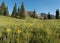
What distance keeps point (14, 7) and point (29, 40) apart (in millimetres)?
92924

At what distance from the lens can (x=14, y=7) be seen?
319 feet

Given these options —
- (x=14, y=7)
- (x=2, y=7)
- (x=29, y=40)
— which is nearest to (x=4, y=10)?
(x=2, y=7)

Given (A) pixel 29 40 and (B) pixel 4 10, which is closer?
(A) pixel 29 40

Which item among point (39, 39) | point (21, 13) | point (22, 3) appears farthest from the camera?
point (22, 3)

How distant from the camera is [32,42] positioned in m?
5.23

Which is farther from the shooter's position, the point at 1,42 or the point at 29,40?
the point at 29,40

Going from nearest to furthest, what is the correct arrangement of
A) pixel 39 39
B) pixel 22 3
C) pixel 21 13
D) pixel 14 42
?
pixel 14 42 → pixel 39 39 → pixel 21 13 → pixel 22 3

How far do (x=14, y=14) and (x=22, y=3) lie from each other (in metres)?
8.84

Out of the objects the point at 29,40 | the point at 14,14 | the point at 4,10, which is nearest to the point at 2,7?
the point at 4,10

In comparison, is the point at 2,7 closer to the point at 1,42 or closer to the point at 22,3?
the point at 22,3

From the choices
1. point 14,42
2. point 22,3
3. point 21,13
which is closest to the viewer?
point 14,42

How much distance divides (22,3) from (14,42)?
291ft

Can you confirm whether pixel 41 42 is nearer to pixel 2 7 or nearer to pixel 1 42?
pixel 1 42

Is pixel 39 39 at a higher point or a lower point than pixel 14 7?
lower
